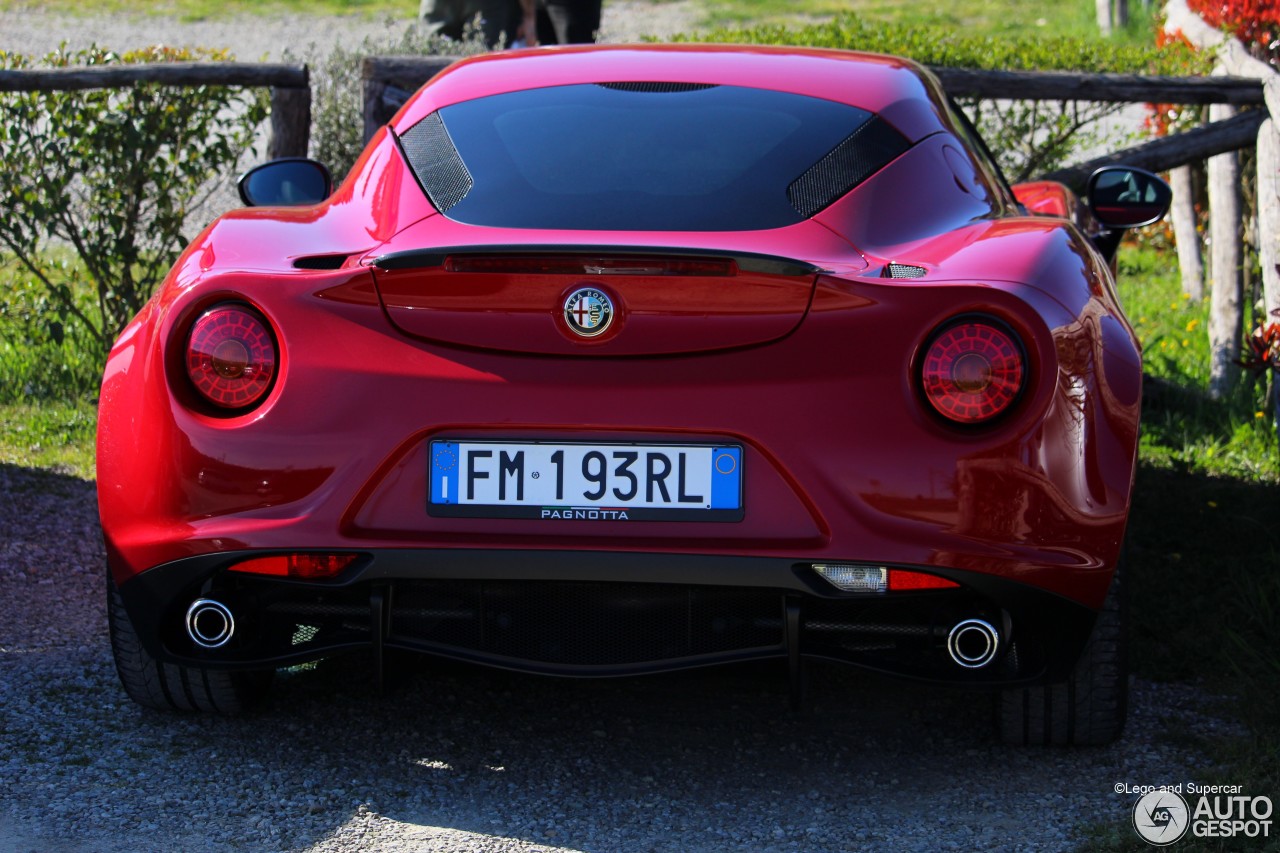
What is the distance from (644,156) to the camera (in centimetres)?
361

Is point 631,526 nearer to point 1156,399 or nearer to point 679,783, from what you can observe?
point 679,783

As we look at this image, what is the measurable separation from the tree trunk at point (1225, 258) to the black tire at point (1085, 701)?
4.03 meters

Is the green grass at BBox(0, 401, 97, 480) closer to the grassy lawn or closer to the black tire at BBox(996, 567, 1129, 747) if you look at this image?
the black tire at BBox(996, 567, 1129, 747)

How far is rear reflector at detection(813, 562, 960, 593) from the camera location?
9.68 feet

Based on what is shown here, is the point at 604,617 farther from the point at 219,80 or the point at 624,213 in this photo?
the point at 219,80

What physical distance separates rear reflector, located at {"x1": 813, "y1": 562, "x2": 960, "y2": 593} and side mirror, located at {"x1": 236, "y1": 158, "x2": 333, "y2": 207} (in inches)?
77.3

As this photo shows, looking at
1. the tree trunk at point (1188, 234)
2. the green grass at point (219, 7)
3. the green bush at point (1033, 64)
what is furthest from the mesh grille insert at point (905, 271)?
the green grass at point (219, 7)

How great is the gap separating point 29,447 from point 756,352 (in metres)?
4.08

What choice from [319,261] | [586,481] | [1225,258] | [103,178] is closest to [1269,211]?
[1225,258]

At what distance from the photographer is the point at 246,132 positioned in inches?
282

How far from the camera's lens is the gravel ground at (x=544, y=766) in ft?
10.1

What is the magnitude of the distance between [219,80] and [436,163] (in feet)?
11.6

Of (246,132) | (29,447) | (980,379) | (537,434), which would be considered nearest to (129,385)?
(537,434)

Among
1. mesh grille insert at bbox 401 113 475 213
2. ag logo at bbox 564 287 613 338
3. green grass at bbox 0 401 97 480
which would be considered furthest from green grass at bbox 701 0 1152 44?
ag logo at bbox 564 287 613 338
